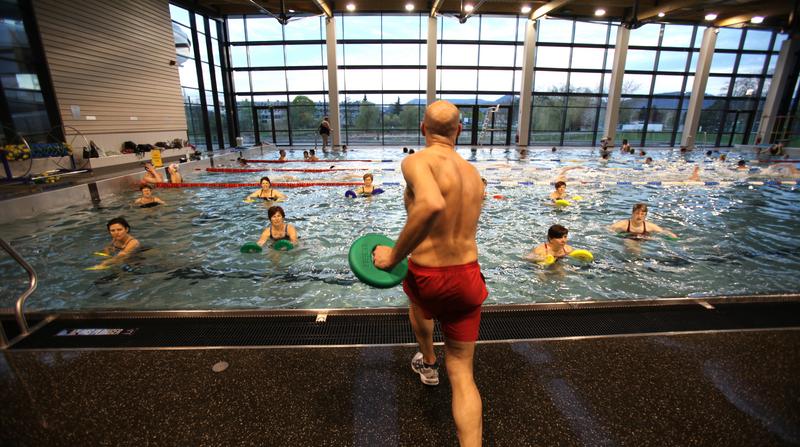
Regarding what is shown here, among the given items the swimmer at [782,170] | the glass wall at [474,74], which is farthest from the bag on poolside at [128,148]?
the swimmer at [782,170]

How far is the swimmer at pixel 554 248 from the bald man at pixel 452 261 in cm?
323

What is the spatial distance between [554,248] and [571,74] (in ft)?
59.5

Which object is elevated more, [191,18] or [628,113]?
[191,18]

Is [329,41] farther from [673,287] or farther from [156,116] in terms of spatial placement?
[673,287]

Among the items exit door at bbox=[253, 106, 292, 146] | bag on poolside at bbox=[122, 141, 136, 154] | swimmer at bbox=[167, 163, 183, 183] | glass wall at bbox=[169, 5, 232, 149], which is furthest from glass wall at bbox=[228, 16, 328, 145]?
swimmer at bbox=[167, 163, 183, 183]

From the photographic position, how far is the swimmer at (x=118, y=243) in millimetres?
4613

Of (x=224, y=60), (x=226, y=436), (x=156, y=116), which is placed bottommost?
(x=226, y=436)

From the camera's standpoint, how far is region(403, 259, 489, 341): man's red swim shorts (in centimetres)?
151

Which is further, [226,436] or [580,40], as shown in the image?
[580,40]

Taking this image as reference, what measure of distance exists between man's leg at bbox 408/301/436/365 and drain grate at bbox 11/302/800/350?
406 mm

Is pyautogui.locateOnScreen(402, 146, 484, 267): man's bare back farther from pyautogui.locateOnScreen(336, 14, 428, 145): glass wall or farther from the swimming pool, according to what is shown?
pyautogui.locateOnScreen(336, 14, 428, 145): glass wall

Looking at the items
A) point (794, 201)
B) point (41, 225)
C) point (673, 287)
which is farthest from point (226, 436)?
point (794, 201)

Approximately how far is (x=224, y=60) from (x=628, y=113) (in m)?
22.3

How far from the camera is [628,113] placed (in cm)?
1997
